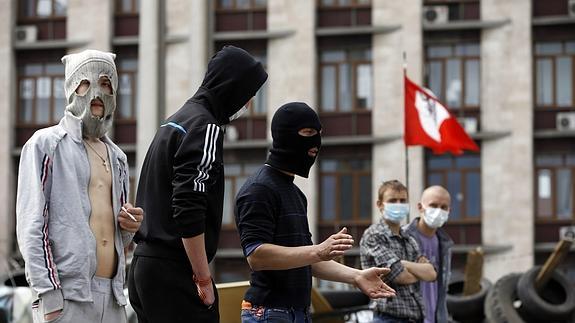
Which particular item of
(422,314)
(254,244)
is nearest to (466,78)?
(422,314)

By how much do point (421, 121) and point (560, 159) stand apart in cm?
2179

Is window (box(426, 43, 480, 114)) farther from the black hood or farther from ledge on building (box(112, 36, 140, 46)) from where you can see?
the black hood

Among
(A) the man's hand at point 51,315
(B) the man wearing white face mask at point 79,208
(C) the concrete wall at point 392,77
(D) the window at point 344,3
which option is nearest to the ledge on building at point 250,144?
(C) the concrete wall at point 392,77

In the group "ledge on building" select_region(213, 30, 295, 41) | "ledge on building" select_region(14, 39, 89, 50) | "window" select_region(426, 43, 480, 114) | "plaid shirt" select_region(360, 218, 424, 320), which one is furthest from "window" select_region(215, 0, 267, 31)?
"plaid shirt" select_region(360, 218, 424, 320)

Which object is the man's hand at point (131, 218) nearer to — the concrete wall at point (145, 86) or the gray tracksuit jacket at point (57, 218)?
the gray tracksuit jacket at point (57, 218)

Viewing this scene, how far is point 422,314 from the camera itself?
9.59m

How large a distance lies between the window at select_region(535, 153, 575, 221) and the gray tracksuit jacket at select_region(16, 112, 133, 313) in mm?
34853

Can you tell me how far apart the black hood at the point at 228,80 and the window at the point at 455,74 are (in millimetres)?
34744

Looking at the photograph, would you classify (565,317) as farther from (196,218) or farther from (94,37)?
(94,37)

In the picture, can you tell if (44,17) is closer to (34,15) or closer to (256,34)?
(34,15)

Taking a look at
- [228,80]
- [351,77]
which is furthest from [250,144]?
[228,80]

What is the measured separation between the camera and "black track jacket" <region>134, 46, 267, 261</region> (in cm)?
555

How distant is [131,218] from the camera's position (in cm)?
577

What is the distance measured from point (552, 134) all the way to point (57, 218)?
34.9 m
